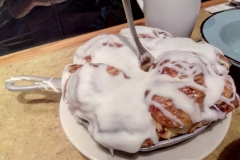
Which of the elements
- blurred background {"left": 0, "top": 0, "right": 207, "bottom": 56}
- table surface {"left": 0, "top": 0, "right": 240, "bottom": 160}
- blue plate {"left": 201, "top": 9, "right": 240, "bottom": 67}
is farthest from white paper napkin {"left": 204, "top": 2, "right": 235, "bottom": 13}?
table surface {"left": 0, "top": 0, "right": 240, "bottom": 160}

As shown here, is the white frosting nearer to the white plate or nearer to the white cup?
the white plate

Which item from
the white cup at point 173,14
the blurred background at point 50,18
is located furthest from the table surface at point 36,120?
the blurred background at point 50,18

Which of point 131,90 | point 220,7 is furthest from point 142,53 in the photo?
point 220,7

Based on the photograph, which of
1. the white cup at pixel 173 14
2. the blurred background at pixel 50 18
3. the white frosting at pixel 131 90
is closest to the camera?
the white frosting at pixel 131 90

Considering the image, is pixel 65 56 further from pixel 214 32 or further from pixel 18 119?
pixel 214 32

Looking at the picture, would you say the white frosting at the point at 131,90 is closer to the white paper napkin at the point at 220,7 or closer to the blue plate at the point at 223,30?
the blue plate at the point at 223,30

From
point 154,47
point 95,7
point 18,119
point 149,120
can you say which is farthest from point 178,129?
point 95,7
